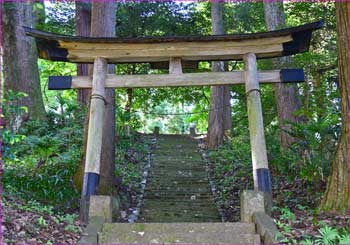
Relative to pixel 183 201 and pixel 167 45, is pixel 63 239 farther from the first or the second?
pixel 183 201

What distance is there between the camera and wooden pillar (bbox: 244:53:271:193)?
6.22m

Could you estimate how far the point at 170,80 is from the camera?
6.91 m

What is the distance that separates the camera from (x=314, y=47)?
11320mm

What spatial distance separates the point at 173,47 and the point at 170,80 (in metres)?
0.56

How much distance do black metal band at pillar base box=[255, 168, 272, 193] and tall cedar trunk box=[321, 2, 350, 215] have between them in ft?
2.63

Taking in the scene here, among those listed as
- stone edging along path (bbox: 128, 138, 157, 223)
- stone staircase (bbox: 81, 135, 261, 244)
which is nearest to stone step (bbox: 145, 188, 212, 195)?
stone staircase (bbox: 81, 135, 261, 244)

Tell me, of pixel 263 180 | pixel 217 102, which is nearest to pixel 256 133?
pixel 263 180

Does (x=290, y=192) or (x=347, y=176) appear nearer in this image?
(x=347, y=176)

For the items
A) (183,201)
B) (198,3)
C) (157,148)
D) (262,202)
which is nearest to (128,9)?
(198,3)

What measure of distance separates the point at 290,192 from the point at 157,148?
7652 millimetres

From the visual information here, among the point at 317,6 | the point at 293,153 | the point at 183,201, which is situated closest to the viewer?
the point at 293,153

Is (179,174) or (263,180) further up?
(179,174)

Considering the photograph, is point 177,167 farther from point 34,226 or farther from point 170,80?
point 34,226

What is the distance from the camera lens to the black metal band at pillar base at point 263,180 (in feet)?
20.2
